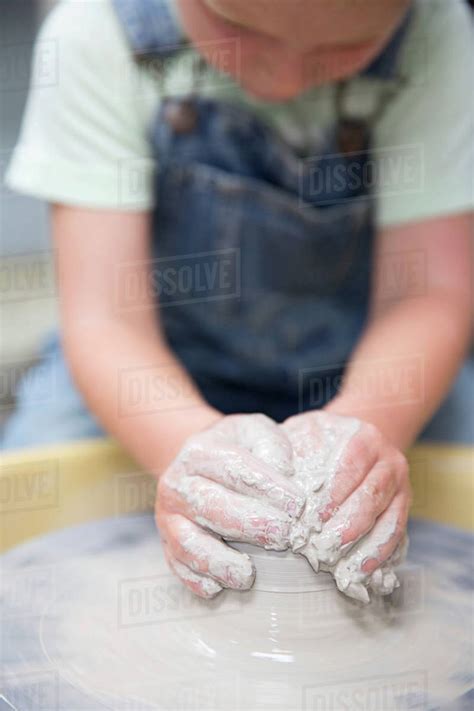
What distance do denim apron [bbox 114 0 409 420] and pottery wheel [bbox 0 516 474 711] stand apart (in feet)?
0.95

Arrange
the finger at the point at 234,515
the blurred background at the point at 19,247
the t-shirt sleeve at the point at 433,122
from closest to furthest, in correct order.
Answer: the finger at the point at 234,515 < the t-shirt sleeve at the point at 433,122 < the blurred background at the point at 19,247

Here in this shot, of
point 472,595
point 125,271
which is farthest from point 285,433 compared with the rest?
point 125,271

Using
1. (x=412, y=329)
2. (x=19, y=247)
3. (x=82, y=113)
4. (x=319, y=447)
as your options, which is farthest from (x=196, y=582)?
(x=19, y=247)

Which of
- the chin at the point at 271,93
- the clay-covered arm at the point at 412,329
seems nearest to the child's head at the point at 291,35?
the chin at the point at 271,93

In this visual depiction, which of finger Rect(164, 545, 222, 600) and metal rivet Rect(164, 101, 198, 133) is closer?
finger Rect(164, 545, 222, 600)

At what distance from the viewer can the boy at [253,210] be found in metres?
0.83

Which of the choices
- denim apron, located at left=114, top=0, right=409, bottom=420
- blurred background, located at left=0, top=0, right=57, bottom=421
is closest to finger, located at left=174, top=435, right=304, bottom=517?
denim apron, located at left=114, top=0, right=409, bottom=420

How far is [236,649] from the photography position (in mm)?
674

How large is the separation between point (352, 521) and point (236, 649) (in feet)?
0.45

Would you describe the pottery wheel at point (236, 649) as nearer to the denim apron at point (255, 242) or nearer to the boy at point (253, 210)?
the boy at point (253, 210)

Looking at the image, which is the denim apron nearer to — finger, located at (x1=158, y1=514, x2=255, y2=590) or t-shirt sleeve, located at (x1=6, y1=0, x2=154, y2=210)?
t-shirt sleeve, located at (x1=6, y1=0, x2=154, y2=210)

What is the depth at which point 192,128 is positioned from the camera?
3.19 ft

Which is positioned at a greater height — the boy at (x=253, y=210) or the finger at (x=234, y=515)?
the boy at (x=253, y=210)

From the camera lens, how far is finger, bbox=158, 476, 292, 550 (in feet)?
2.06
